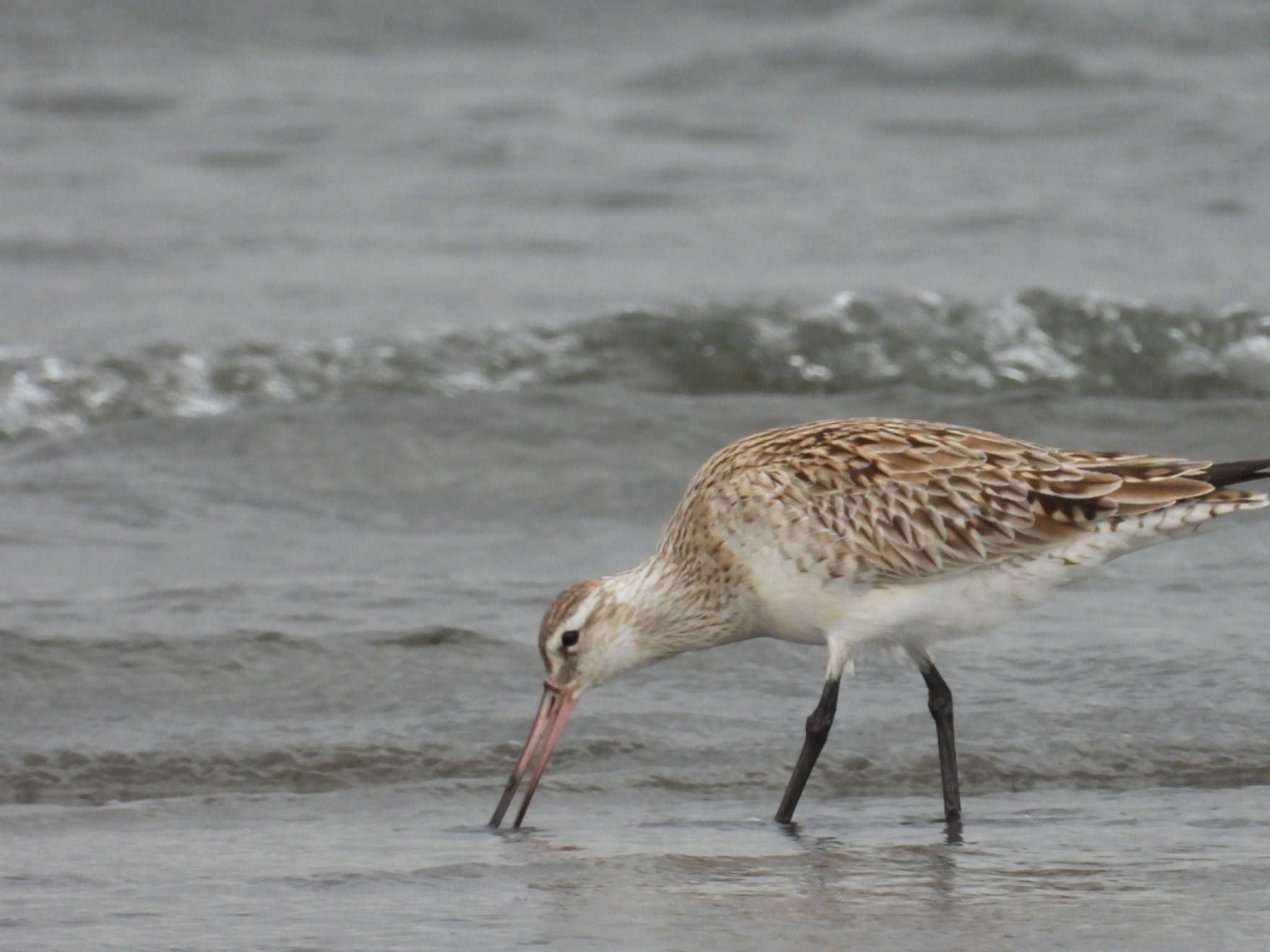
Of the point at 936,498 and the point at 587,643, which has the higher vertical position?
the point at 936,498

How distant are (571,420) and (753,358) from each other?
1611mm

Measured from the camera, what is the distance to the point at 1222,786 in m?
6.73

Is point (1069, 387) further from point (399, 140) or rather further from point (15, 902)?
point (15, 902)

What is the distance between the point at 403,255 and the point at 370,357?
6.96ft

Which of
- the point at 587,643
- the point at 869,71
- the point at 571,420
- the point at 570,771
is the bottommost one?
the point at 570,771

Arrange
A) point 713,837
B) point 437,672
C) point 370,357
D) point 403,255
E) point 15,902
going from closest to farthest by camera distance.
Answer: point 15,902 → point 713,837 → point 437,672 → point 370,357 → point 403,255

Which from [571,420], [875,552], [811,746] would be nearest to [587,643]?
[811,746]

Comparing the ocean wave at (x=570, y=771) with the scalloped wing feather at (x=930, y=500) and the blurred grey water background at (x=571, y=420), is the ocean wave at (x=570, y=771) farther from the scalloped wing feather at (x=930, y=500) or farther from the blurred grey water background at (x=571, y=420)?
the scalloped wing feather at (x=930, y=500)

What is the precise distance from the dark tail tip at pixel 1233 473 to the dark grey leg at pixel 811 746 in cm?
125

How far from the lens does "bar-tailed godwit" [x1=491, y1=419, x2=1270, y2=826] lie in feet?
21.3

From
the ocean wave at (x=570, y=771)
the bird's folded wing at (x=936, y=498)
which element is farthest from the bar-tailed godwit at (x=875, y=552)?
the ocean wave at (x=570, y=771)

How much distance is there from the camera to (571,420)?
36.6 feet

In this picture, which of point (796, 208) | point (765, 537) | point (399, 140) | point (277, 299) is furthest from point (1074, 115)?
point (765, 537)

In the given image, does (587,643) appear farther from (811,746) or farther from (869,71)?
(869,71)
